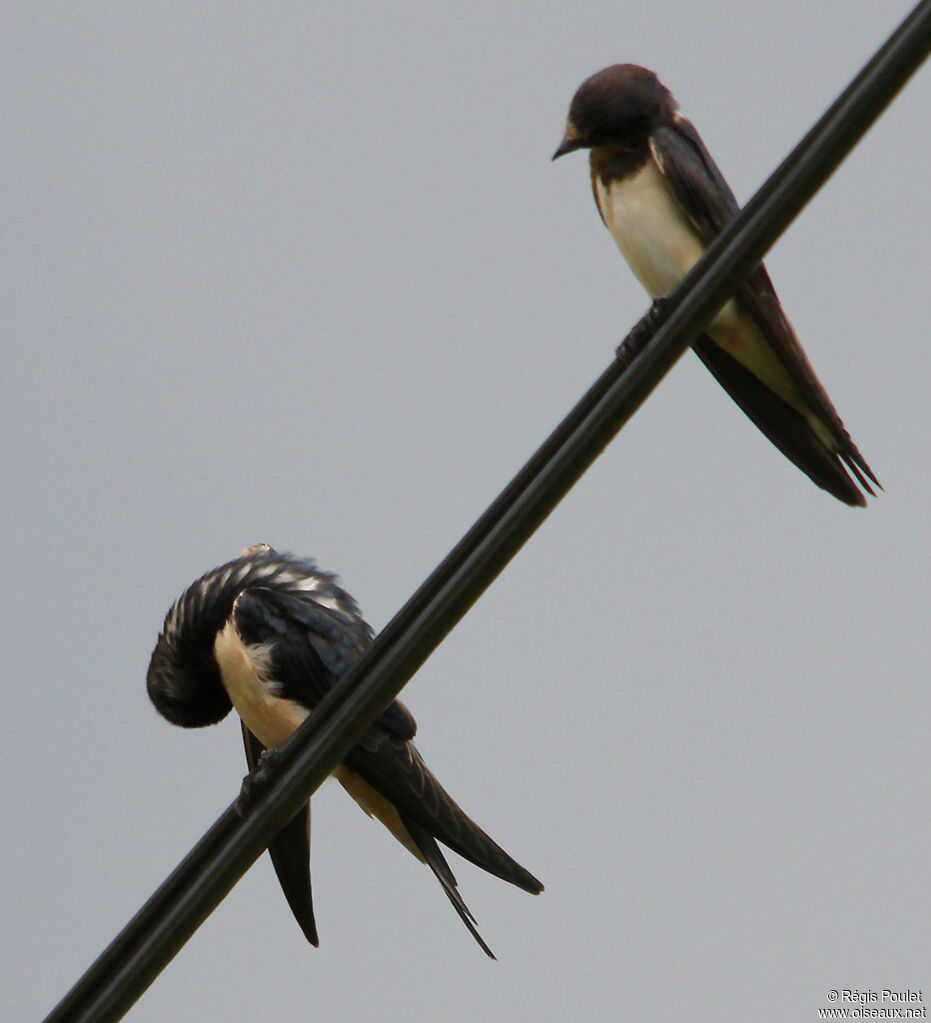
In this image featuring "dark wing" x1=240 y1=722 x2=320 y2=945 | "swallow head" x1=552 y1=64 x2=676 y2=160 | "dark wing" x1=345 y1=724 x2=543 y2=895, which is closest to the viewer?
"dark wing" x1=345 y1=724 x2=543 y2=895

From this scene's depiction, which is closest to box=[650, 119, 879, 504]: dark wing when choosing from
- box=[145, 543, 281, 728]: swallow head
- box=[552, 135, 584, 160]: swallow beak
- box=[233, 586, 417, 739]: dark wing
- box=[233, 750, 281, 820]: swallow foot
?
box=[552, 135, 584, 160]: swallow beak

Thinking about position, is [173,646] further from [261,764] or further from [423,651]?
[423,651]

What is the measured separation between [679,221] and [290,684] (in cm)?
171

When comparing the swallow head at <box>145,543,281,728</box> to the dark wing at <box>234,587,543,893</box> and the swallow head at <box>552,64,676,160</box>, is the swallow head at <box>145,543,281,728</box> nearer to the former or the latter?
the dark wing at <box>234,587,543,893</box>

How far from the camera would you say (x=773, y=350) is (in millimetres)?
4395

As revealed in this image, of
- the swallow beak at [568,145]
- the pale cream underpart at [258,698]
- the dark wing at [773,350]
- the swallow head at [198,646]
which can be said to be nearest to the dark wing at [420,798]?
the pale cream underpart at [258,698]

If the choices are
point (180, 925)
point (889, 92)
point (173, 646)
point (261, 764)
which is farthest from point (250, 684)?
point (889, 92)

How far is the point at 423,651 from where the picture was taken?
8.55 feet

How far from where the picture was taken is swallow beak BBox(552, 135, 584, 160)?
15.4ft

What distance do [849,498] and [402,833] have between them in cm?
155

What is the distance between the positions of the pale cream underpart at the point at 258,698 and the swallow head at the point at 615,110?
1713 millimetres

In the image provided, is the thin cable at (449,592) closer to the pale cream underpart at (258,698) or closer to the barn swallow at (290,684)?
the barn swallow at (290,684)

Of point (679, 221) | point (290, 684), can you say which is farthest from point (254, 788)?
point (679, 221)

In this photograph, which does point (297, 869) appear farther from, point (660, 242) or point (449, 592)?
point (449, 592)
